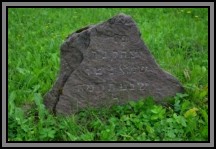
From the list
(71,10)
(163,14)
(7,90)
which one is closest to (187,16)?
(163,14)

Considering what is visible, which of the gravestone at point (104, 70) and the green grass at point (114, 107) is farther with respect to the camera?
the gravestone at point (104, 70)

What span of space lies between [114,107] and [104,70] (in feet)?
1.28

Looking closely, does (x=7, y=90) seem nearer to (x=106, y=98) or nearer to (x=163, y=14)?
(x=106, y=98)

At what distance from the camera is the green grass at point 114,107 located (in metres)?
3.63

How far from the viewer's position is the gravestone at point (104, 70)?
12.6 ft

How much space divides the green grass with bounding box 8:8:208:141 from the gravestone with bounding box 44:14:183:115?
14cm

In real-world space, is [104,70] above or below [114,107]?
above

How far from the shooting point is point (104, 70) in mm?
3922

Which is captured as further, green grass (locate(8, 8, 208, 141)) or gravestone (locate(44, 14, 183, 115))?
gravestone (locate(44, 14, 183, 115))

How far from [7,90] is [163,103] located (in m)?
1.65

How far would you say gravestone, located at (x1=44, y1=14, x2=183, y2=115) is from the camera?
12.6ft

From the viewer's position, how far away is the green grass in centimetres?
363

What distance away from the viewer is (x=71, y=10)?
25.4 ft

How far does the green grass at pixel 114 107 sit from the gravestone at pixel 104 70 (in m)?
0.14
